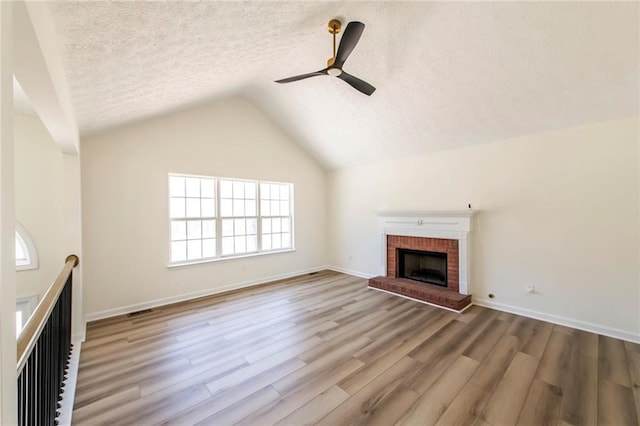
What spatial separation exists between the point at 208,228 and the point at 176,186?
34.1 inches

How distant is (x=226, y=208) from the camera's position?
15.8ft

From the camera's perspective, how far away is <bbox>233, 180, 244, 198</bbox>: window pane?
4914 millimetres

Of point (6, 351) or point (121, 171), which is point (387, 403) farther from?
point (121, 171)

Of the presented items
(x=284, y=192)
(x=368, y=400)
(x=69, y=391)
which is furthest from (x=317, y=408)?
(x=284, y=192)

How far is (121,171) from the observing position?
3670 millimetres

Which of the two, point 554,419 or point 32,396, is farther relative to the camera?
point 554,419

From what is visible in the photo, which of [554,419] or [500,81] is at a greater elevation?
[500,81]

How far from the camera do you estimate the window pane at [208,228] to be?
4.54m

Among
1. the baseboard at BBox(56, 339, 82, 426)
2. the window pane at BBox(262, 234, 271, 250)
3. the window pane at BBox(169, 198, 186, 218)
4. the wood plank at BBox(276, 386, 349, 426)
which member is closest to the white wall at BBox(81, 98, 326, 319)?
the window pane at BBox(169, 198, 186, 218)

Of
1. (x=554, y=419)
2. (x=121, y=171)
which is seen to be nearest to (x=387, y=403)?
(x=554, y=419)

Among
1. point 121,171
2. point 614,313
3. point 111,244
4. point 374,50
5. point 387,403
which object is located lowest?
point 387,403

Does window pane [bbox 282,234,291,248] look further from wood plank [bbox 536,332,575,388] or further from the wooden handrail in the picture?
wood plank [bbox 536,332,575,388]

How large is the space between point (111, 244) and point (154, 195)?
865mm

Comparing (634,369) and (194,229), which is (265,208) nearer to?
(194,229)
